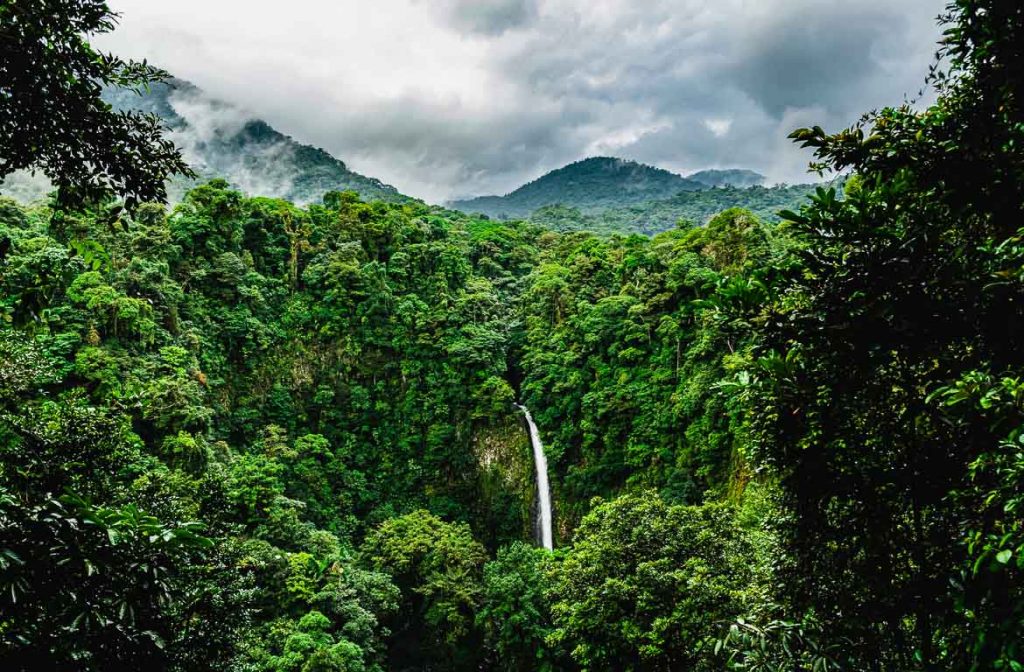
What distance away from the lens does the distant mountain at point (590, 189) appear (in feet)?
452

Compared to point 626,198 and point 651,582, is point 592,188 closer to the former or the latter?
point 626,198

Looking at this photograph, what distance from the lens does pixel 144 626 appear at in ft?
8.71

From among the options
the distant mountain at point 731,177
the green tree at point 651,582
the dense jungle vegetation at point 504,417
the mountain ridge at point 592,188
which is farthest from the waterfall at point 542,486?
the distant mountain at point 731,177

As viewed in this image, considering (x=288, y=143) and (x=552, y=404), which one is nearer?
(x=552, y=404)

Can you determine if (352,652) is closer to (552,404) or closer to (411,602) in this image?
(411,602)

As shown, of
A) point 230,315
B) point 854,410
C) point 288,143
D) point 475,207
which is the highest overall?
point 475,207

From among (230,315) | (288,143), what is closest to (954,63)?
(230,315)

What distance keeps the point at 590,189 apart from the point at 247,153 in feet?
297

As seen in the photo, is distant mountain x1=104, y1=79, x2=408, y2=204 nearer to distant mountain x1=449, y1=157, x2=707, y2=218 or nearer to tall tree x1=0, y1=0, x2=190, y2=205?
distant mountain x1=449, y1=157, x2=707, y2=218

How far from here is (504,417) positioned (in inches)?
1045

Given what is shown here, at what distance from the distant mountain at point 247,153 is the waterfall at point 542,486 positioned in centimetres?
5501

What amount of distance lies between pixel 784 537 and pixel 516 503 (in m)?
22.0

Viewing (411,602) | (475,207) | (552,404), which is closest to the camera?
(411,602)

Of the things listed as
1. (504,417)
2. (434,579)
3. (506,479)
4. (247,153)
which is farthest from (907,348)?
(247,153)
